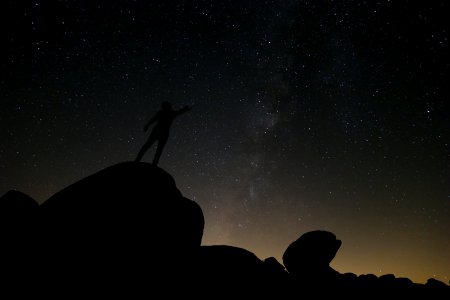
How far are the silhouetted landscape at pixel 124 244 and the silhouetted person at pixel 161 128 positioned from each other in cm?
148

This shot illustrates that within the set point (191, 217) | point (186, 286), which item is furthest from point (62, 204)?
point (186, 286)

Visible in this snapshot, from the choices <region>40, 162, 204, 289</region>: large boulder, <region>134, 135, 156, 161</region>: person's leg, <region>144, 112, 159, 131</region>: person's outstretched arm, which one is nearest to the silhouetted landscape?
<region>40, 162, 204, 289</region>: large boulder

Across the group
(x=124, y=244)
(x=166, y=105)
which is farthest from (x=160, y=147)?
(x=124, y=244)

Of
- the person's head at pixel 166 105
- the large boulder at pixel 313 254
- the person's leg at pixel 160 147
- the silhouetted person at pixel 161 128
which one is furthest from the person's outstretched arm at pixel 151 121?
the large boulder at pixel 313 254

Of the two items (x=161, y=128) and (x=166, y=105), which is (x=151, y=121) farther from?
(x=166, y=105)

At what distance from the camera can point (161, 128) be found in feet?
36.9

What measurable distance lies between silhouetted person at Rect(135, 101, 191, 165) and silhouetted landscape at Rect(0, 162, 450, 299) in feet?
4.87

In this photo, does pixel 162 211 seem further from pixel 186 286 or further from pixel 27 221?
pixel 27 221

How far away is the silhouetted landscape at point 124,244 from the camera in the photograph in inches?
281

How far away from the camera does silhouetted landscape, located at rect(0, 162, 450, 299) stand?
23.4 feet

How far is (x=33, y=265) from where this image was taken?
711 centimetres

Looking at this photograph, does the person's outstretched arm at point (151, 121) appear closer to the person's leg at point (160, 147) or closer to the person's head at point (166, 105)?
the person's head at point (166, 105)

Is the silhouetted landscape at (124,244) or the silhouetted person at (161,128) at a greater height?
the silhouetted person at (161,128)

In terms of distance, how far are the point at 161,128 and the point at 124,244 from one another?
496 centimetres
